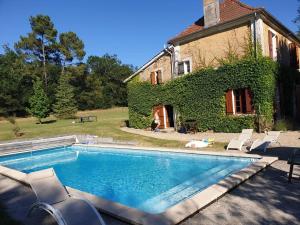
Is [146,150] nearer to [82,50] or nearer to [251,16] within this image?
[251,16]

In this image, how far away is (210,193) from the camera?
238 inches

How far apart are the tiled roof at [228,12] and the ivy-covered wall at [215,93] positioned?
2.97 meters

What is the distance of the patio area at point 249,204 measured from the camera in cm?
494

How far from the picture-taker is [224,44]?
18500mm

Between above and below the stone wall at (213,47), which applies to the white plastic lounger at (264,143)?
below

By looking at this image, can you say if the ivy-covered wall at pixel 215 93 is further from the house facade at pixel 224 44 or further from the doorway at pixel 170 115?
the doorway at pixel 170 115

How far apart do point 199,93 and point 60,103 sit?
91.7 feet

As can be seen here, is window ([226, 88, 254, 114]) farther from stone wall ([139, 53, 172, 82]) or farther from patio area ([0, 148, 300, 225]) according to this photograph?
patio area ([0, 148, 300, 225])

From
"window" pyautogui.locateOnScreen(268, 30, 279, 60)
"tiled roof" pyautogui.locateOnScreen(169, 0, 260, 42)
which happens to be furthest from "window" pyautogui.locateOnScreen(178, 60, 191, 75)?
"window" pyautogui.locateOnScreen(268, 30, 279, 60)

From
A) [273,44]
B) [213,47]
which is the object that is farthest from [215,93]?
[273,44]

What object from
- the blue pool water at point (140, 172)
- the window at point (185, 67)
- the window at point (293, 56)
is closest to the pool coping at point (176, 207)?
the blue pool water at point (140, 172)

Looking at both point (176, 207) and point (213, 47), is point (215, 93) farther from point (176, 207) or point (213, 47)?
point (176, 207)

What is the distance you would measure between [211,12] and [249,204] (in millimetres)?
16378

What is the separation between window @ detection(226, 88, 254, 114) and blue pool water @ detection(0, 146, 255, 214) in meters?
7.35
